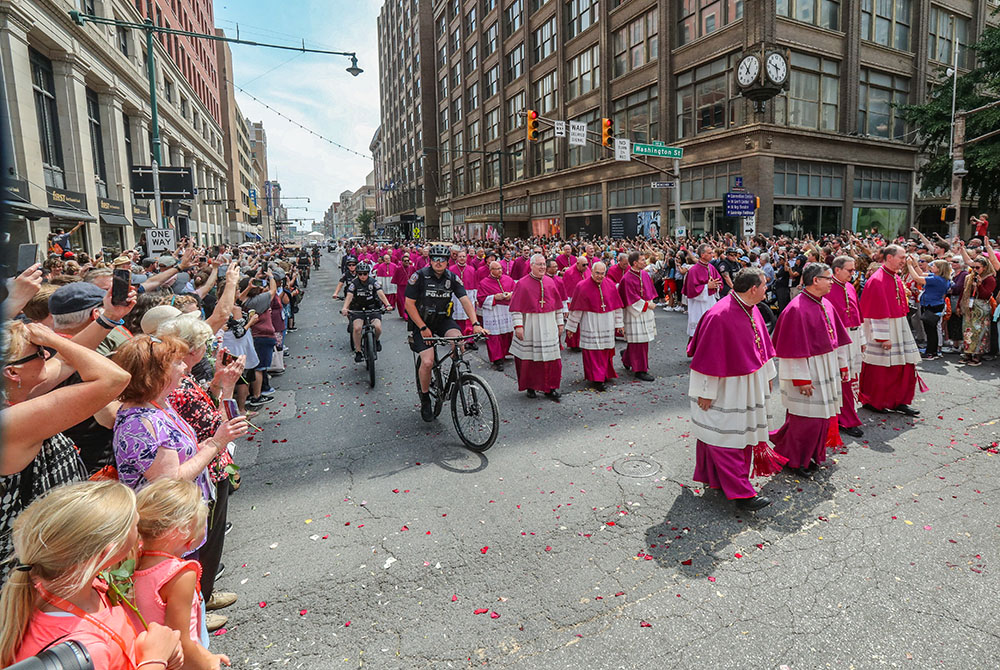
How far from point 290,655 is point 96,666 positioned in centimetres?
176

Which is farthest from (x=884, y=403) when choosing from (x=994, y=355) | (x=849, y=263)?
(x=994, y=355)

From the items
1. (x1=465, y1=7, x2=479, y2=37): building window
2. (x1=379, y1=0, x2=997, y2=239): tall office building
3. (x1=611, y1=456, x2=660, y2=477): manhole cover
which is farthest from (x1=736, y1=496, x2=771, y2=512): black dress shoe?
(x1=465, y1=7, x2=479, y2=37): building window

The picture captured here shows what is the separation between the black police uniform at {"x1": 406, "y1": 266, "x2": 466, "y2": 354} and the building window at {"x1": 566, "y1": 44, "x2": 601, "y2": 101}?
30819 mm

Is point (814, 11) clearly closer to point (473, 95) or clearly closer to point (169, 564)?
point (169, 564)

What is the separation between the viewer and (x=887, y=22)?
2723 cm

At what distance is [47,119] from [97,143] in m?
5.45

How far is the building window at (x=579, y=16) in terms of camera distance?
33.9m

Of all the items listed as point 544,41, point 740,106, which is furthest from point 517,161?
point 740,106

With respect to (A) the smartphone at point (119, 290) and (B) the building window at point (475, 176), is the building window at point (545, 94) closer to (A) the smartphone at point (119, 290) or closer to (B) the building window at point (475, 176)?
(B) the building window at point (475, 176)

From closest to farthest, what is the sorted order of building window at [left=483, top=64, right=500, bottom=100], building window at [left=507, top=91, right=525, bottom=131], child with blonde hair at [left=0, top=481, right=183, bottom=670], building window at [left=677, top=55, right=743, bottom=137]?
child with blonde hair at [left=0, top=481, right=183, bottom=670] < building window at [left=677, top=55, right=743, bottom=137] < building window at [left=507, top=91, right=525, bottom=131] < building window at [left=483, top=64, right=500, bottom=100]

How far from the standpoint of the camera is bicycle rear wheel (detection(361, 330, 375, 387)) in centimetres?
873

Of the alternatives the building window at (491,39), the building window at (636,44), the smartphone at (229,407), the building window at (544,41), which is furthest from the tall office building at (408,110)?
the smartphone at (229,407)

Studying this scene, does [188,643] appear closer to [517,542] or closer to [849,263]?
[517,542]

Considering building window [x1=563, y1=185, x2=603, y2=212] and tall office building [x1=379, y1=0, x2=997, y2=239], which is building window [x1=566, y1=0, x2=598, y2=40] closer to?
tall office building [x1=379, y1=0, x2=997, y2=239]
